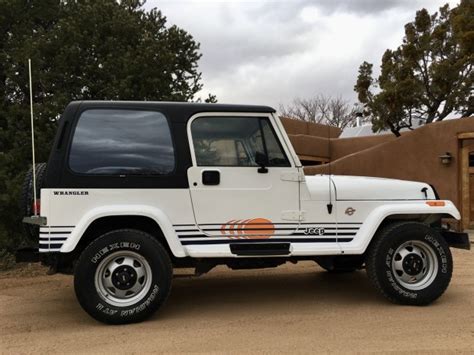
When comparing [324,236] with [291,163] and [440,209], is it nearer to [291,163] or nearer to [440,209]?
[291,163]

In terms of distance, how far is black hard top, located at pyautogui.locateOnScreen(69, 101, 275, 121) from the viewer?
16.4 ft

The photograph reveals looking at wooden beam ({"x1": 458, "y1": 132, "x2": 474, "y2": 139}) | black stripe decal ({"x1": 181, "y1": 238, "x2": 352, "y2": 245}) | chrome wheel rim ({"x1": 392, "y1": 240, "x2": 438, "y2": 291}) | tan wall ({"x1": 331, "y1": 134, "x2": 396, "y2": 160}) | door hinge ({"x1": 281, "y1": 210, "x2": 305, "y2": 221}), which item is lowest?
chrome wheel rim ({"x1": 392, "y1": 240, "x2": 438, "y2": 291})

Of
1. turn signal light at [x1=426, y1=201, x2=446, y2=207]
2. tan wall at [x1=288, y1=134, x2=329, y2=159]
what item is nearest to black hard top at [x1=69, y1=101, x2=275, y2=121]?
turn signal light at [x1=426, y1=201, x2=446, y2=207]

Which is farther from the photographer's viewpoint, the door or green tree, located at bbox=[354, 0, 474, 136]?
green tree, located at bbox=[354, 0, 474, 136]

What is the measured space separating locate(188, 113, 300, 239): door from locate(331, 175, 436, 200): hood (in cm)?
59

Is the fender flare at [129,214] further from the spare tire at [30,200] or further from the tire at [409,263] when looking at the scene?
the tire at [409,263]

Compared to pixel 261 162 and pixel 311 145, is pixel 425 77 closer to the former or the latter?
pixel 311 145

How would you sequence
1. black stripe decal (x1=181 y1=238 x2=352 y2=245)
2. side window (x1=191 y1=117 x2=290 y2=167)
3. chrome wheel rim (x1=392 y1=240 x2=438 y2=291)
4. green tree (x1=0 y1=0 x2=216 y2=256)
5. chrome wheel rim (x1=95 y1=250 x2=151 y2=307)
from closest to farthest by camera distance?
chrome wheel rim (x1=95 y1=250 x2=151 y2=307)
black stripe decal (x1=181 y1=238 x2=352 y2=245)
side window (x1=191 y1=117 x2=290 y2=167)
chrome wheel rim (x1=392 y1=240 x2=438 y2=291)
green tree (x1=0 y1=0 x2=216 y2=256)

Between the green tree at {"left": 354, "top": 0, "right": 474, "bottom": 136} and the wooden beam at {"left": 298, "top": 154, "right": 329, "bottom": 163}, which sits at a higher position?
the green tree at {"left": 354, "top": 0, "right": 474, "bottom": 136}

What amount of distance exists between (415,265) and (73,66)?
25.8ft

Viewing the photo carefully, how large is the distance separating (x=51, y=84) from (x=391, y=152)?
1114 cm

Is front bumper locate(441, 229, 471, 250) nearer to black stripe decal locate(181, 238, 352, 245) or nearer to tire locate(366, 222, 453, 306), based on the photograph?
tire locate(366, 222, 453, 306)

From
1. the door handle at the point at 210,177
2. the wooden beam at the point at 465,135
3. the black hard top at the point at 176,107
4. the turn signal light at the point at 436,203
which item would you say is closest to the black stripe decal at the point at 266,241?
the door handle at the point at 210,177

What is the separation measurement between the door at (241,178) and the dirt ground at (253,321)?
0.90m
